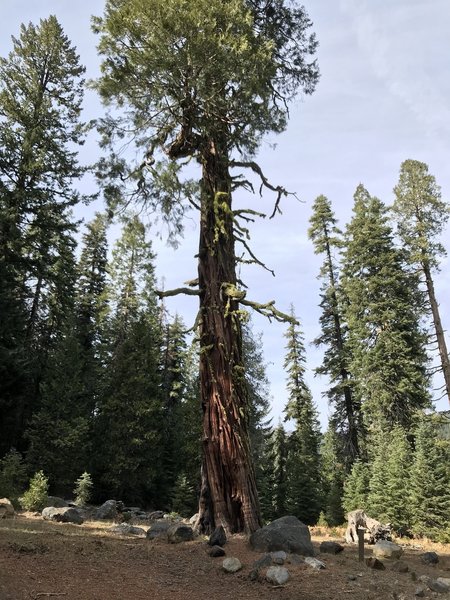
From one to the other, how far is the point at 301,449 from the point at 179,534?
2131cm

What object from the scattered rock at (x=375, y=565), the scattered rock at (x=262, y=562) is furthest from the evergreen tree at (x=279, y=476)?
Result: the scattered rock at (x=262, y=562)

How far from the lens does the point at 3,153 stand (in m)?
18.2

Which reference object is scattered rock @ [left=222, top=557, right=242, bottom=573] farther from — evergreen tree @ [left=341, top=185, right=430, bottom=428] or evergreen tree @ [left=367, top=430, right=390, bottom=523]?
evergreen tree @ [left=341, top=185, right=430, bottom=428]

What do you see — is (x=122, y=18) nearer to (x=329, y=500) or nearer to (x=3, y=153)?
(x=3, y=153)

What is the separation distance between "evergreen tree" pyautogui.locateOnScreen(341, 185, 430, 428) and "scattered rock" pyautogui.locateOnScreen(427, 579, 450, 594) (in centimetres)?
1551

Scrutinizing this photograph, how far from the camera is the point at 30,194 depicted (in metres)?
18.2

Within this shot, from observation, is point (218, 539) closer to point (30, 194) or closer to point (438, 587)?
point (438, 587)

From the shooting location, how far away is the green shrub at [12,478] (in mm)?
13109

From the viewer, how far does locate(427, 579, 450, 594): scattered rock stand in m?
5.52

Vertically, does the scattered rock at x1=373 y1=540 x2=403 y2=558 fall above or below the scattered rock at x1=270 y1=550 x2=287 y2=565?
below

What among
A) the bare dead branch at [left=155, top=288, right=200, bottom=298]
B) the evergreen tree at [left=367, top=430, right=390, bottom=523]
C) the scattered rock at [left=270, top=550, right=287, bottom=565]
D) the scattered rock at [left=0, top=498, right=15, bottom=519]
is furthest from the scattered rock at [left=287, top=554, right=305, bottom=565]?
the evergreen tree at [left=367, top=430, right=390, bottom=523]

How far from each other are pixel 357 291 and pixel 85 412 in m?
15.6

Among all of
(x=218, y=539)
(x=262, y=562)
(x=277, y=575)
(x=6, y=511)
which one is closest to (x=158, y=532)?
(x=218, y=539)

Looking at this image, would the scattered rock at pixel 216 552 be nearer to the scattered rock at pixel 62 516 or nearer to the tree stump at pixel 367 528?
the scattered rock at pixel 62 516
